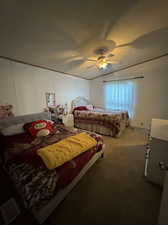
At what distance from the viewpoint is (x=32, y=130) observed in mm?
2070

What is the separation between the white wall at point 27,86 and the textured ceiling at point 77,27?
33 centimetres

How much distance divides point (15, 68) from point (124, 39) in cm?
266

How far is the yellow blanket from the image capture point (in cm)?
114

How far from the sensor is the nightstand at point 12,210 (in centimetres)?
103

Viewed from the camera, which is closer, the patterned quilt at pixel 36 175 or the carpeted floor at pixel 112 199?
the patterned quilt at pixel 36 175

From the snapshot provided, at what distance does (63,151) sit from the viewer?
4.34 ft

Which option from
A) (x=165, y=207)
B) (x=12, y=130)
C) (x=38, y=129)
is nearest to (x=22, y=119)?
(x=12, y=130)

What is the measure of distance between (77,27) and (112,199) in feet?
8.76

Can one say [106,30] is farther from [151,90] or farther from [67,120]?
[151,90]

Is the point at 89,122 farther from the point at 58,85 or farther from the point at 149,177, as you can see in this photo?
the point at 149,177

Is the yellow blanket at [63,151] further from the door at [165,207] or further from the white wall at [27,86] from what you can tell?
the white wall at [27,86]

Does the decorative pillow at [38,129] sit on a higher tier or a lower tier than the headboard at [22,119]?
lower

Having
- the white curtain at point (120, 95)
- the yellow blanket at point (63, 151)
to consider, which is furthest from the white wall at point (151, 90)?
the yellow blanket at point (63, 151)

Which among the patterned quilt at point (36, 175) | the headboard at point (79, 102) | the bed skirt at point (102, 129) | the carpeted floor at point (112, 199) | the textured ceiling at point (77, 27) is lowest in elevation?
the carpeted floor at point (112, 199)
